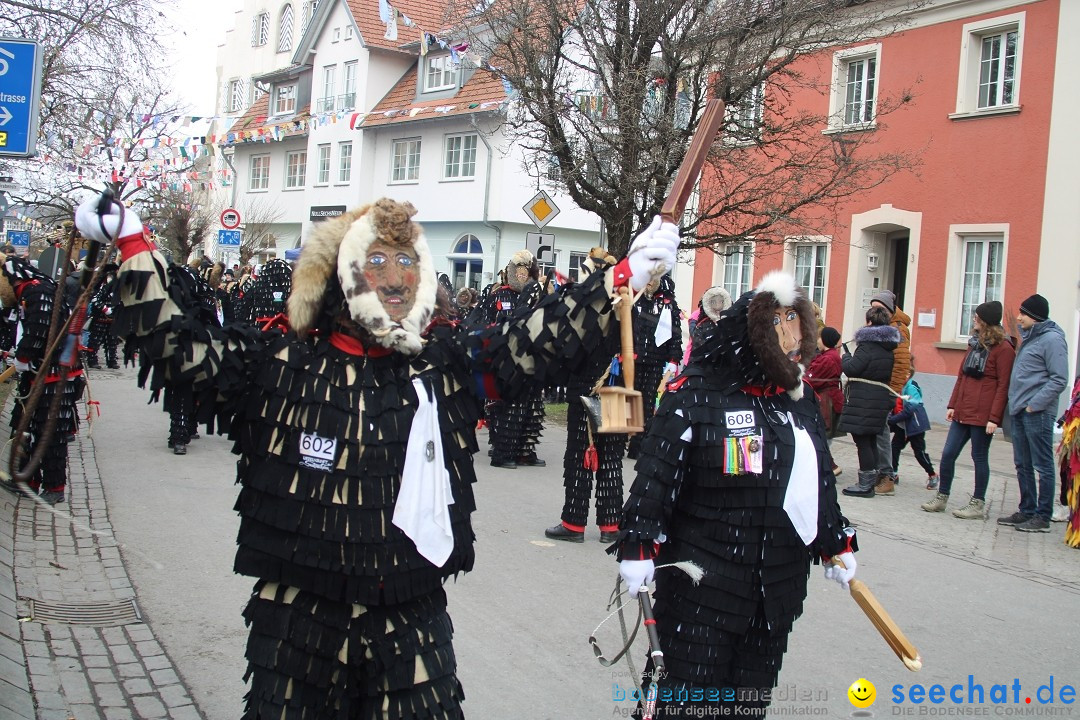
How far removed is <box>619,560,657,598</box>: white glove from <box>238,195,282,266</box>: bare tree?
3174 cm

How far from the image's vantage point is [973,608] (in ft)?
20.2

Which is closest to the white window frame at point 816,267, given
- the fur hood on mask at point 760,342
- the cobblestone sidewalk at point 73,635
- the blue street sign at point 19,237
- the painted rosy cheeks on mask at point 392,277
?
the cobblestone sidewalk at point 73,635

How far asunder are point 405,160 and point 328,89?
5534 millimetres

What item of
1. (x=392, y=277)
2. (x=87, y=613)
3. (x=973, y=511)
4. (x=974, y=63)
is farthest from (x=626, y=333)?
(x=974, y=63)

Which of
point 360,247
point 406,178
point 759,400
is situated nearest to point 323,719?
point 360,247

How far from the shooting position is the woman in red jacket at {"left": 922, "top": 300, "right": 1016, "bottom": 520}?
28.1 ft

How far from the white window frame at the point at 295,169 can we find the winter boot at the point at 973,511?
31.2 m

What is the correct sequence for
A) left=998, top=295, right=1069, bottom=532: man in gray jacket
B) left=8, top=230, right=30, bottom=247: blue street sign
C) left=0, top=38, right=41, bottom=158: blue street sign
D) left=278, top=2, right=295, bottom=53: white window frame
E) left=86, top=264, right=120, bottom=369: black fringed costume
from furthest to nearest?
left=278, top=2, right=295, bottom=53: white window frame, left=8, top=230, right=30, bottom=247: blue street sign, left=998, top=295, right=1069, bottom=532: man in gray jacket, left=0, top=38, right=41, bottom=158: blue street sign, left=86, top=264, right=120, bottom=369: black fringed costume

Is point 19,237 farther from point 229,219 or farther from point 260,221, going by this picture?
point 229,219

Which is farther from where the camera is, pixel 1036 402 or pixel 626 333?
pixel 1036 402

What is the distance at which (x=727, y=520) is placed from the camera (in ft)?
11.1

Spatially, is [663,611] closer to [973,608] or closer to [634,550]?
[634,550]

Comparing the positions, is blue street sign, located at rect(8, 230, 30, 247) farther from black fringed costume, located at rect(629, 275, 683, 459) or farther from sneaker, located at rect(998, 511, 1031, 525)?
sneaker, located at rect(998, 511, 1031, 525)

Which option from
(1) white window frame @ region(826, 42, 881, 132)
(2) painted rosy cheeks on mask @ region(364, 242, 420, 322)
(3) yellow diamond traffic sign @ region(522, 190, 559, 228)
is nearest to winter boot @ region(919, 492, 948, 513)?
Result: (3) yellow diamond traffic sign @ region(522, 190, 559, 228)
